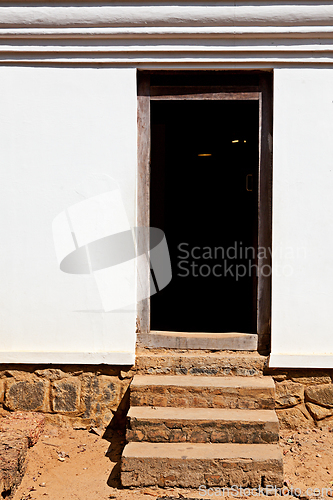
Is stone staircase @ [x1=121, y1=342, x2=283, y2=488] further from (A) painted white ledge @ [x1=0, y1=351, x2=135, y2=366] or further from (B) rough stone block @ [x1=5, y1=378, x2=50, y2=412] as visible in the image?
(B) rough stone block @ [x1=5, y1=378, x2=50, y2=412]

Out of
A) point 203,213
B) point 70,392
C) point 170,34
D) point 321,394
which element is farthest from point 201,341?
point 203,213

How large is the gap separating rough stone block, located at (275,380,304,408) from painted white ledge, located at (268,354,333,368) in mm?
182

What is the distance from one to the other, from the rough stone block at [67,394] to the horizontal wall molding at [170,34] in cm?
276

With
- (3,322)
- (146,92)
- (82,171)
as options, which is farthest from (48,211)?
(146,92)

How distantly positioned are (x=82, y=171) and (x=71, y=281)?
956 millimetres

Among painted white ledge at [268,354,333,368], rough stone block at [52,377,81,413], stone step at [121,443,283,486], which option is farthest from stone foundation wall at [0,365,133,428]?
painted white ledge at [268,354,333,368]

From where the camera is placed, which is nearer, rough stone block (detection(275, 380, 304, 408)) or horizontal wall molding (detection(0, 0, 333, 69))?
horizontal wall molding (detection(0, 0, 333, 69))

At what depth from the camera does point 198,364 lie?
395 cm

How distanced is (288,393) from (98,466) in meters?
1.67

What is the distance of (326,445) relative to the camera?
3674 mm

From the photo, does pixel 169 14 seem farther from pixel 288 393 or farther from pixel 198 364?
pixel 288 393

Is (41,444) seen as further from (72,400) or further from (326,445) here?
(326,445)

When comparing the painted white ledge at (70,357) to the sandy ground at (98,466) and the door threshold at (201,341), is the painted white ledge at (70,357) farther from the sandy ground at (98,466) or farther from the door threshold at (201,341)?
the sandy ground at (98,466)

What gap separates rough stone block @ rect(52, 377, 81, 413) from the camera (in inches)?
156
